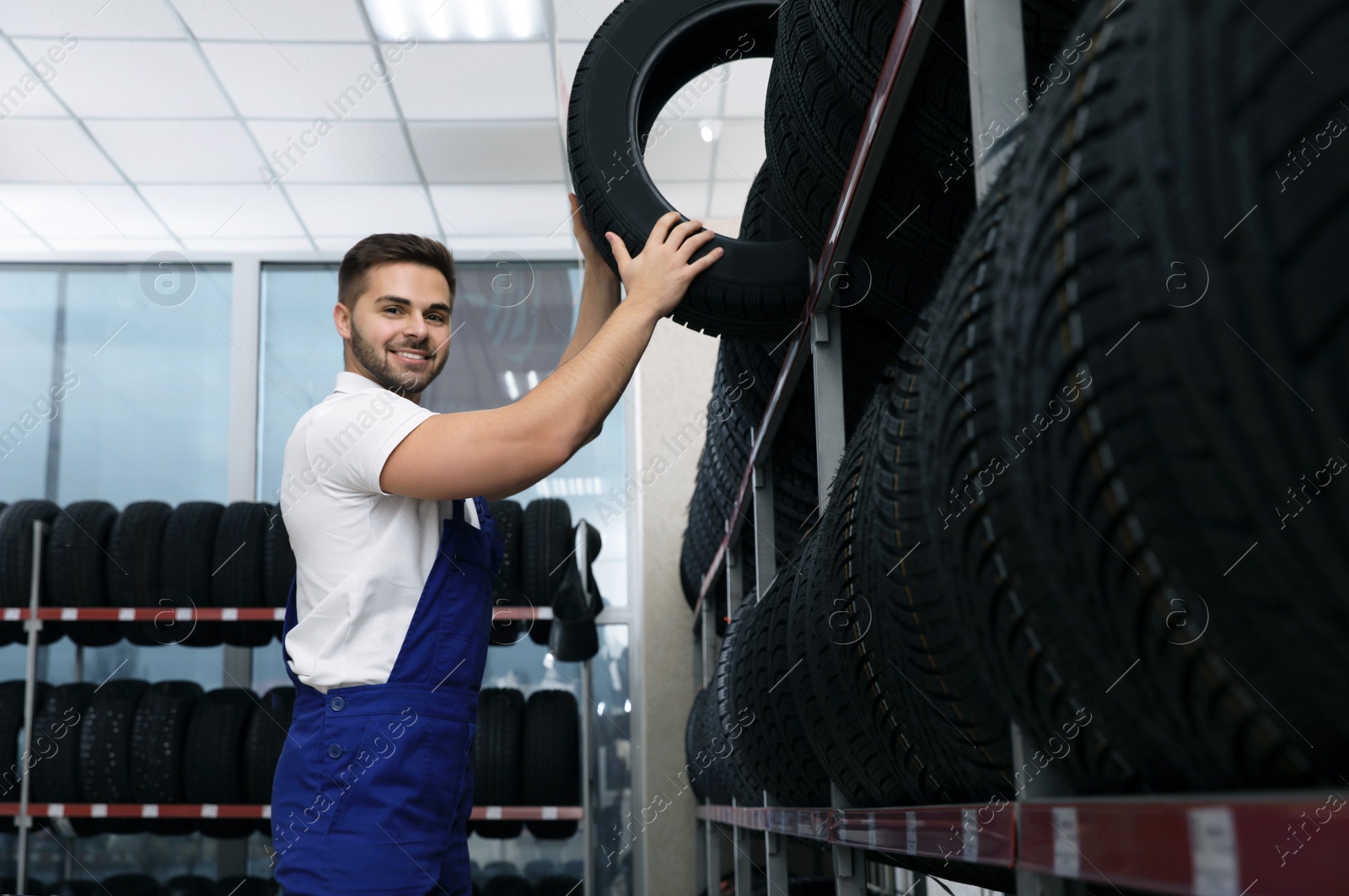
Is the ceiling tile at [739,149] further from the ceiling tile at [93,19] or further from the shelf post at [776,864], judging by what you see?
the shelf post at [776,864]

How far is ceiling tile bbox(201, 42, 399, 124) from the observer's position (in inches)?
183

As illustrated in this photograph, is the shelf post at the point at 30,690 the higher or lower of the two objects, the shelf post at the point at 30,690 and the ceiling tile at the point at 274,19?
the lower

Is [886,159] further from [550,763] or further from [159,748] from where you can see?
[159,748]

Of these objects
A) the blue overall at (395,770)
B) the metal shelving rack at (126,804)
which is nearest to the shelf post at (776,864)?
the blue overall at (395,770)

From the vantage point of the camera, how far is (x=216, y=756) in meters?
4.23

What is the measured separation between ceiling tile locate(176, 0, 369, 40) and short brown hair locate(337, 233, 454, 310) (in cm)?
319

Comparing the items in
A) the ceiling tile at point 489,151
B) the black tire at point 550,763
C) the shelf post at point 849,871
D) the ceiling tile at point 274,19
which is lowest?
the black tire at point 550,763

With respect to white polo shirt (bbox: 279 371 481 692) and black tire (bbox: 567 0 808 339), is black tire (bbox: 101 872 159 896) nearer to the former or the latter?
white polo shirt (bbox: 279 371 481 692)

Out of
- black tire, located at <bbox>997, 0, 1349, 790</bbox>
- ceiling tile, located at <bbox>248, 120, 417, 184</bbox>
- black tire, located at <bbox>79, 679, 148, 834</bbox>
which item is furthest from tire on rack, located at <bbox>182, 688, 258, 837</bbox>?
black tire, located at <bbox>997, 0, 1349, 790</bbox>

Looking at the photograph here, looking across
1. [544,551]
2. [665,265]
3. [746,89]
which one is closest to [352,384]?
[665,265]

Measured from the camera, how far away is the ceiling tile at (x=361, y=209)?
5762 mm

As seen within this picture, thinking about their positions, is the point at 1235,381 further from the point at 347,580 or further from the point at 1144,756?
the point at 347,580

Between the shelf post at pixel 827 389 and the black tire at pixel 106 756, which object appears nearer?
the shelf post at pixel 827 389

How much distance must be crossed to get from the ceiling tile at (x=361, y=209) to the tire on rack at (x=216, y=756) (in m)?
2.76
